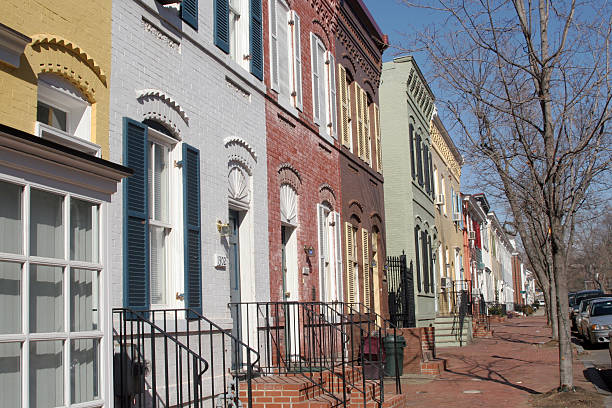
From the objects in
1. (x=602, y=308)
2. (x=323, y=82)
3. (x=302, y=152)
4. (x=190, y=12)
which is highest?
(x=323, y=82)

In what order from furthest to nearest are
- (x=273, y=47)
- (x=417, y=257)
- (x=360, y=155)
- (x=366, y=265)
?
(x=417, y=257) → (x=360, y=155) → (x=366, y=265) → (x=273, y=47)

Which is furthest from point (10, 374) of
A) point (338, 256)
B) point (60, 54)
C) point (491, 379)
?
point (491, 379)

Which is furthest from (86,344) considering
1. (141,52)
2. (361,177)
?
(361,177)

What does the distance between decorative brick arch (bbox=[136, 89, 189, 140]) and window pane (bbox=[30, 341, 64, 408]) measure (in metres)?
3.79

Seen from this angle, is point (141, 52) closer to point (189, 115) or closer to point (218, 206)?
point (189, 115)

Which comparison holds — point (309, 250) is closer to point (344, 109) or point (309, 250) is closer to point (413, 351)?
point (413, 351)

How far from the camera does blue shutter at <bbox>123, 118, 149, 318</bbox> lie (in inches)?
298

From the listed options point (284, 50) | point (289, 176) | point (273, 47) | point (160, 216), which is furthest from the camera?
point (284, 50)

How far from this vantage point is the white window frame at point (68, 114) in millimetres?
6590

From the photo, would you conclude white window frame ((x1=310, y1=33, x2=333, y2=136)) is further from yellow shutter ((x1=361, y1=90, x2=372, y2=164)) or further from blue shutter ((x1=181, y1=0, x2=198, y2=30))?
blue shutter ((x1=181, y1=0, x2=198, y2=30))

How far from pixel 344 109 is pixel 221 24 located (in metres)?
6.46

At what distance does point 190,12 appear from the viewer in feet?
31.2

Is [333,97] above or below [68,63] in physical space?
above

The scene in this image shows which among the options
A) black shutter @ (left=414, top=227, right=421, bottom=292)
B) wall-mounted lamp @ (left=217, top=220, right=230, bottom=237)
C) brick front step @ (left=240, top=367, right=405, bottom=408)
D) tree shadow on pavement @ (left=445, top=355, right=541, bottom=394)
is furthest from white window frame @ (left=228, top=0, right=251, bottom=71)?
black shutter @ (left=414, top=227, right=421, bottom=292)
